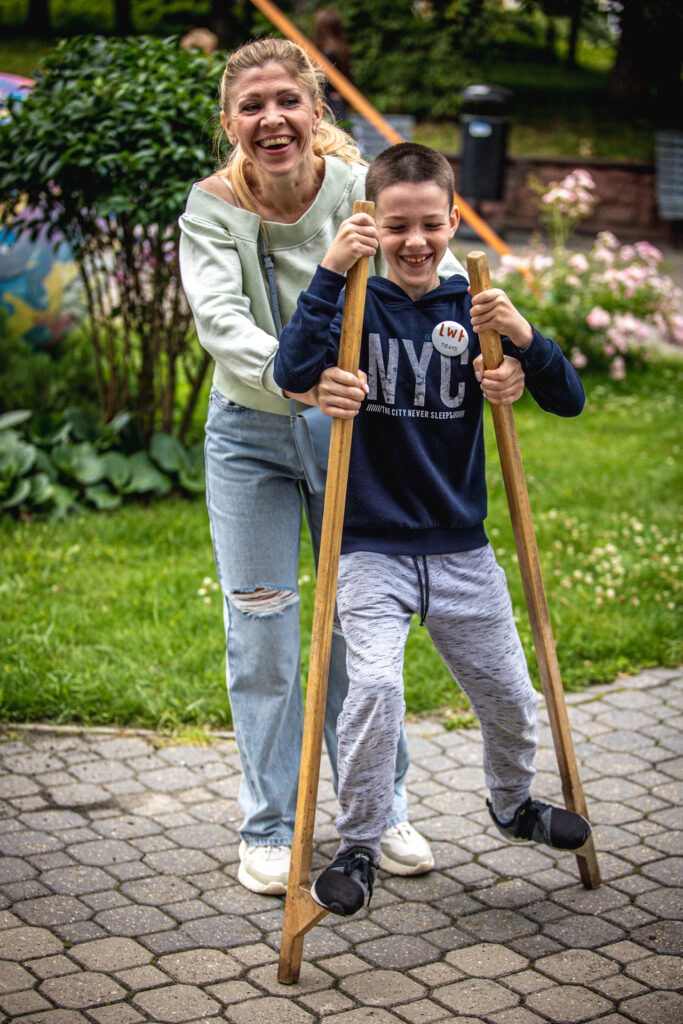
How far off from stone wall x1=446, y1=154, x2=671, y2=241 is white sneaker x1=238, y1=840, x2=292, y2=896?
16015 mm

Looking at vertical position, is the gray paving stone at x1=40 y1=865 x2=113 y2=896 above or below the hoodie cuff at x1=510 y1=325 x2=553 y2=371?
below

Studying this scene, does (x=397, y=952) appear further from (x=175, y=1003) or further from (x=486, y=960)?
(x=175, y=1003)

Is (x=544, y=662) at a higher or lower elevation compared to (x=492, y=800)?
higher

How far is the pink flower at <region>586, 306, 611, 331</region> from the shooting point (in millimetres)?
9305

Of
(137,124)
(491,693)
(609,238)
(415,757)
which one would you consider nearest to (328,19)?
(609,238)

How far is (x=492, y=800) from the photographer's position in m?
3.32

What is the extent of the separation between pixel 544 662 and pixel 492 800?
17.3 inches

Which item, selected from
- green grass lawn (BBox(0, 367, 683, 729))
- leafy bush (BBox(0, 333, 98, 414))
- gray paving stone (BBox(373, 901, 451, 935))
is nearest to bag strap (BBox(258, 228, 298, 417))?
gray paving stone (BBox(373, 901, 451, 935))

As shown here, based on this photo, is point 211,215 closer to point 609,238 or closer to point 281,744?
point 281,744

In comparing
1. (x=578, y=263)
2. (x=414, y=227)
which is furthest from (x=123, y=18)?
(x=414, y=227)

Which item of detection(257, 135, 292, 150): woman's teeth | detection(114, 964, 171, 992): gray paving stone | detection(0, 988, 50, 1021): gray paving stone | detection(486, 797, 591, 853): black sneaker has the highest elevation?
detection(257, 135, 292, 150): woman's teeth

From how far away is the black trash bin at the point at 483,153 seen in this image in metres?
14.8

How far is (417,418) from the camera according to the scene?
118 inches

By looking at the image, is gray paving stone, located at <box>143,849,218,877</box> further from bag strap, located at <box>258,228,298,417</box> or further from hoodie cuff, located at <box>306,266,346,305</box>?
hoodie cuff, located at <box>306,266,346,305</box>
